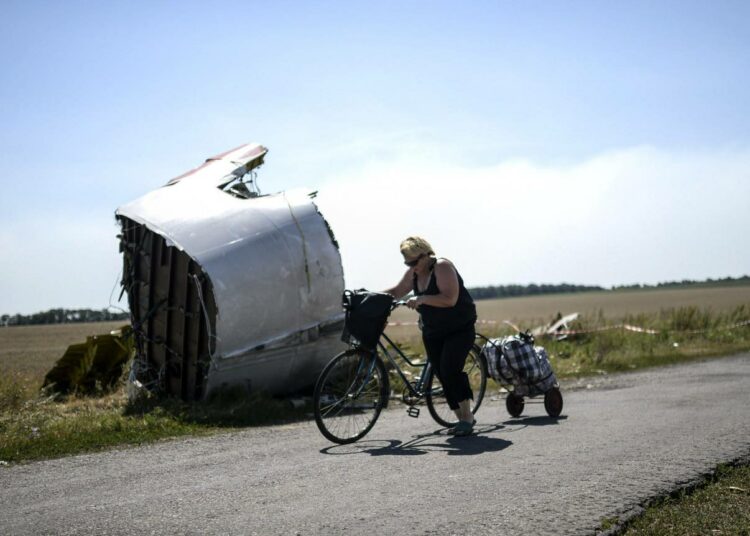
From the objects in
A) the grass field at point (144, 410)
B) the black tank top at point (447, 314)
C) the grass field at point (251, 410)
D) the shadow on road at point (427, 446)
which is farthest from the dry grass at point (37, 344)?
the black tank top at point (447, 314)

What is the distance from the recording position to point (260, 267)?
426 inches

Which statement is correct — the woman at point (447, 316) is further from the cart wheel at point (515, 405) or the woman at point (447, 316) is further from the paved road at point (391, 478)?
the cart wheel at point (515, 405)

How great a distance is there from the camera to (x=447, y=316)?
26.2 ft

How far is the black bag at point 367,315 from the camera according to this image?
781 centimetres

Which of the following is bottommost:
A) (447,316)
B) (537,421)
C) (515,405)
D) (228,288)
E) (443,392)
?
(537,421)

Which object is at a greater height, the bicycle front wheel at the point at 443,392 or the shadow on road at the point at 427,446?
the bicycle front wheel at the point at 443,392

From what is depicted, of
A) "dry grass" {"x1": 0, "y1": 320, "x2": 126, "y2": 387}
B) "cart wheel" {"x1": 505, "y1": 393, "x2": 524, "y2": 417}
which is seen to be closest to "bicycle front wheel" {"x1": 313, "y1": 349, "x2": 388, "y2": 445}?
"cart wheel" {"x1": 505, "y1": 393, "x2": 524, "y2": 417}

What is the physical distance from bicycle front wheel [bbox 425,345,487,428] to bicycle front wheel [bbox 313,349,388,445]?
0.60 meters

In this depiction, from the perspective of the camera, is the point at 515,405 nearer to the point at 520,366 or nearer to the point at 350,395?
the point at 520,366

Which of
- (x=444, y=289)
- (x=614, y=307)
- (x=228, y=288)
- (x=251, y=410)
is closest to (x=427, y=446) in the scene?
(x=444, y=289)

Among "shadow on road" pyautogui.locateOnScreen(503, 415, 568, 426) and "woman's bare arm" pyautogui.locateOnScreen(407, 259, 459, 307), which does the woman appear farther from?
"shadow on road" pyautogui.locateOnScreen(503, 415, 568, 426)

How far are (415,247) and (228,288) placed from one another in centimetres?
337

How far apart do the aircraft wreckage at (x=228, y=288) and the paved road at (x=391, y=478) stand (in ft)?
6.03

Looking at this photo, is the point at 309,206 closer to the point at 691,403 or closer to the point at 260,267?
the point at 260,267
